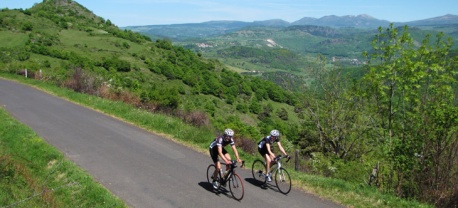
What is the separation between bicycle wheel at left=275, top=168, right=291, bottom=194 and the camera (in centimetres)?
1151

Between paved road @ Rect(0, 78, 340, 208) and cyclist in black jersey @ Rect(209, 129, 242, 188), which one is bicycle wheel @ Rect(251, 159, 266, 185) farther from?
cyclist in black jersey @ Rect(209, 129, 242, 188)

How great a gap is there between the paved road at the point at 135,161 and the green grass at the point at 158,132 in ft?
1.71

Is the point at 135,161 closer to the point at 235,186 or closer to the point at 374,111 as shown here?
the point at 235,186

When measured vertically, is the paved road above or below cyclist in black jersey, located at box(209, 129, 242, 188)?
below

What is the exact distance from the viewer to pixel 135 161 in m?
14.2

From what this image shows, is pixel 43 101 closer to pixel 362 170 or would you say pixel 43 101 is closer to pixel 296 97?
pixel 296 97

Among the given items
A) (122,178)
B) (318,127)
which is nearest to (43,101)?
(122,178)

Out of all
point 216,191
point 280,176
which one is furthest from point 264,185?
point 216,191

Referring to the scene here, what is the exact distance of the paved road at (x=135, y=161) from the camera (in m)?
10.9

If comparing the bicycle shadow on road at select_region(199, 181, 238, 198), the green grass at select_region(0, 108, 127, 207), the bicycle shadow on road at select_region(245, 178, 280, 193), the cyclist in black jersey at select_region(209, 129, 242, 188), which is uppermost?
the cyclist in black jersey at select_region(209, 129, 242, 188)

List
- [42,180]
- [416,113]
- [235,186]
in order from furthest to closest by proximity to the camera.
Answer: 1. [416,113]
2. [42,180]
3. [235,186]

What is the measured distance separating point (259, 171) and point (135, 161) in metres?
4.97

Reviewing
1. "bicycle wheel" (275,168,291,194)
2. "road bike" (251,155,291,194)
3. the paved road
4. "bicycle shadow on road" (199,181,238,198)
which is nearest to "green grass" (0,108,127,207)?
the paved road

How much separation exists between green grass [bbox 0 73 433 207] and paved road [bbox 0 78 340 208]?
52 centimetres
